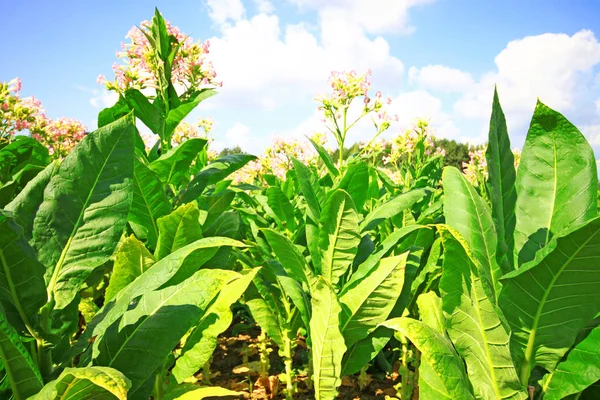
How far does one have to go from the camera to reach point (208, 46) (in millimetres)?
3002

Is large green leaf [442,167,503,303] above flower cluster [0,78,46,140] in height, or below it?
below

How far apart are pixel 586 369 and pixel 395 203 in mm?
1011

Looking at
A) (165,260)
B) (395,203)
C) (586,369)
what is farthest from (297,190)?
(586,369)

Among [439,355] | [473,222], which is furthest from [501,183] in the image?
[439,355]

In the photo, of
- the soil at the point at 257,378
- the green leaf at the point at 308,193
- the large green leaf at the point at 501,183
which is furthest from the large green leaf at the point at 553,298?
the soil at the point at 257,378

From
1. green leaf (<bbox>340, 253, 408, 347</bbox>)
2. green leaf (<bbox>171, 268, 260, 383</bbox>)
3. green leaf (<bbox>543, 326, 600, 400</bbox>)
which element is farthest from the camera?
green leaf (<bbox>340, 253, 408, 347</bbox>)

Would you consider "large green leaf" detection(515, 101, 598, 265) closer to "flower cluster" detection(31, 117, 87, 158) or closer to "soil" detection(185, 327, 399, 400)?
"soil" detection(185, 327, 399, 400)

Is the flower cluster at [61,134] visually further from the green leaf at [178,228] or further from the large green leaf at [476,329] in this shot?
the large green leaf at [476,329]

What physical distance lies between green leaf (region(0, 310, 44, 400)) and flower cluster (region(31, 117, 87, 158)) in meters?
3.65

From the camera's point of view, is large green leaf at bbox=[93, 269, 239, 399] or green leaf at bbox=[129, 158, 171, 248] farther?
green leaf at bbox=[129, 158, 171, 248]

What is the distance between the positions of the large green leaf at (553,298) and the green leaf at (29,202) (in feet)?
4.15

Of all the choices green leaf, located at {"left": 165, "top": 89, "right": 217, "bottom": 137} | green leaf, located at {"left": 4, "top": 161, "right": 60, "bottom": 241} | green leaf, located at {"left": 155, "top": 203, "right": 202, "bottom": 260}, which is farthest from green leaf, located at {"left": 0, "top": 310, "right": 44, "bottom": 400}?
green leaf, located at {"left": 165, "top": 89, "right": 217, "bottom": 137}

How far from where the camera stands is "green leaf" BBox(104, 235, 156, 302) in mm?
1524

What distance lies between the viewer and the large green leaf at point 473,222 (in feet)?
4.02
